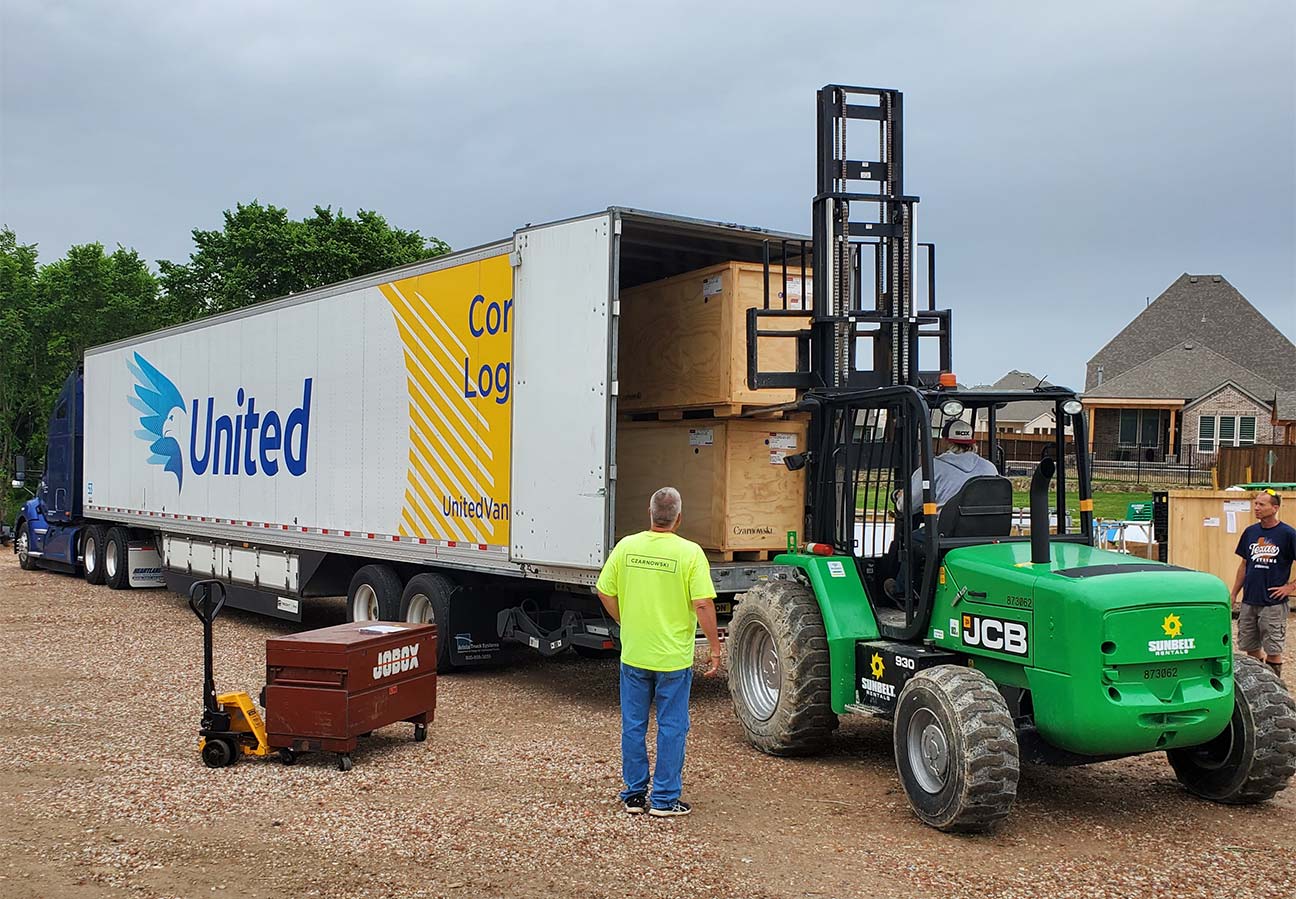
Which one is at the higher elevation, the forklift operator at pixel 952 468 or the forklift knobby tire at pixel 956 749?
the forklift operator at pixel 952 468

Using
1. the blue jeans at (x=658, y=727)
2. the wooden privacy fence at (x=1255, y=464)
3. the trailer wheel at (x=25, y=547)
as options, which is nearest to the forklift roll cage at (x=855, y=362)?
the blue jeans at (x=658, y=727)

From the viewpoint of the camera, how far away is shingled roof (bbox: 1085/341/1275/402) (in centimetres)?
4684

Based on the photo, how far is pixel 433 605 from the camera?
35.1 ft

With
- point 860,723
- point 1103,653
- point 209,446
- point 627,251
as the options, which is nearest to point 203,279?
point 209,446

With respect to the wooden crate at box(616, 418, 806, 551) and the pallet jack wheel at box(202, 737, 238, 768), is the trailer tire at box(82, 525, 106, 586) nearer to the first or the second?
the wooden crate at box(616, 418, 806, 551)

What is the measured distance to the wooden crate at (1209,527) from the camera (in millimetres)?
16109

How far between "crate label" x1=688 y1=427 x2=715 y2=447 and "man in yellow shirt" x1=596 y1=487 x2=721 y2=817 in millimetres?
3047

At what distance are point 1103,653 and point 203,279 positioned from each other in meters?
35.1

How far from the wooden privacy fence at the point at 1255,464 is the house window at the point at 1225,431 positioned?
1741cm

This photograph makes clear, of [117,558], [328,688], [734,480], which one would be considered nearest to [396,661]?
[328,688]

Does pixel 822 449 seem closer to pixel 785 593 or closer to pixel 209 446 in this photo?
pixel 785 593

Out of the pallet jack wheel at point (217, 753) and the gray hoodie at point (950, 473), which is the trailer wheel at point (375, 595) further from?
the gray hoodie at point (950, 473)

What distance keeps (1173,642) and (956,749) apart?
4.19ft

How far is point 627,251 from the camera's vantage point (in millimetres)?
10547
